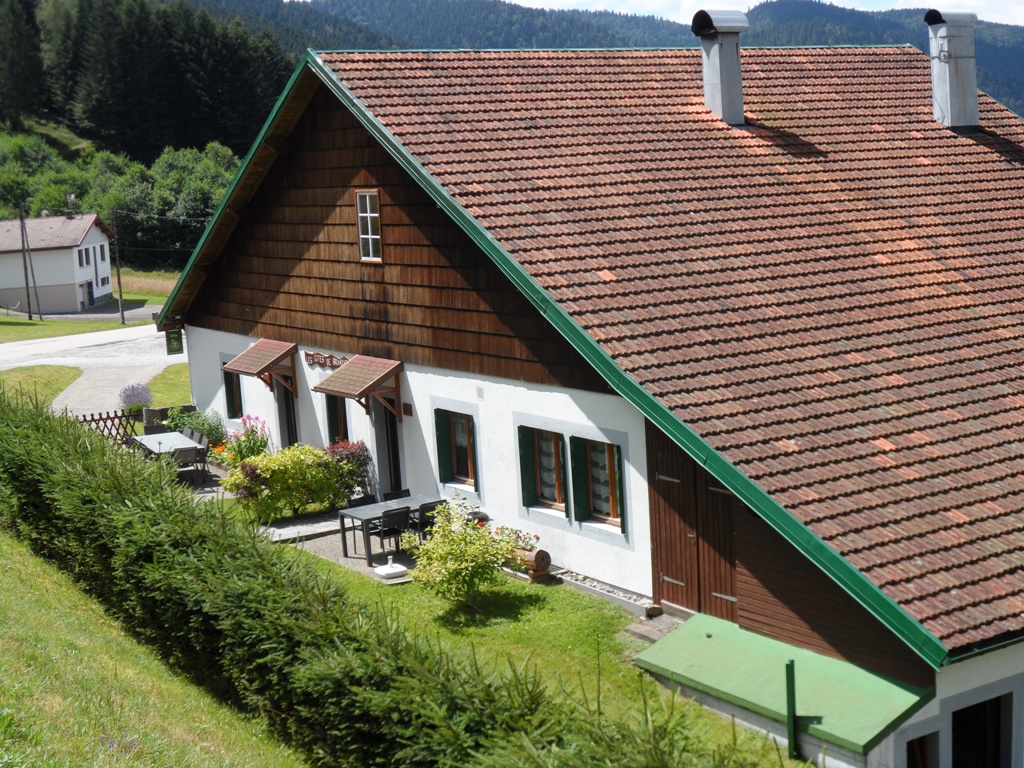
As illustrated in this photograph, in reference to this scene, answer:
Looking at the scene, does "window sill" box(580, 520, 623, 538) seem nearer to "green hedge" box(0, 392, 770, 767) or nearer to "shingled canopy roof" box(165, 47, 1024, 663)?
"shingled canopy roof" box(165, 47, 1024, 663)

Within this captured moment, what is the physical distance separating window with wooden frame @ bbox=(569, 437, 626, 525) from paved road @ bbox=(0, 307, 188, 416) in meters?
18.3

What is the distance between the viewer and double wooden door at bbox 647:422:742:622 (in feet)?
41.4

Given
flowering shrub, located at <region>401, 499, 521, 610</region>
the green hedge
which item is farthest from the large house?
the green hedge

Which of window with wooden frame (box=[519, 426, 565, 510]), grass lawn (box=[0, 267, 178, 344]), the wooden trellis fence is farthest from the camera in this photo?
grass lawn (box=[0, 267, 178, 344])

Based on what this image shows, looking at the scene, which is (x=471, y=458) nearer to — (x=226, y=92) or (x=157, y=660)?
(x=157, y=660)

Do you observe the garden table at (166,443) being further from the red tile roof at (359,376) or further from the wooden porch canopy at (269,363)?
the red tile roof at (359,376)

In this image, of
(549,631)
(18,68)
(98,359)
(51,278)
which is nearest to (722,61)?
(549,631)

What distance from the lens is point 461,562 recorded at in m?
13.8

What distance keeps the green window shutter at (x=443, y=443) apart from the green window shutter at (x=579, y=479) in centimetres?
289

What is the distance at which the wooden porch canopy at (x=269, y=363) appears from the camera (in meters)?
20.2

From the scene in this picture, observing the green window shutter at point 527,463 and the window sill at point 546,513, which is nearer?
the window sill at point 546,513

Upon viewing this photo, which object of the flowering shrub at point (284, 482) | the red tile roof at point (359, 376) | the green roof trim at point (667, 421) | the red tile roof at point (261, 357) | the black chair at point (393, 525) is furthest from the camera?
the red tile roof at point (261, 357)

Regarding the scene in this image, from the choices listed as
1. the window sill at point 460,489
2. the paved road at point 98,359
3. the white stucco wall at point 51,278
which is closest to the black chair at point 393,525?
the window sill at point 460,489

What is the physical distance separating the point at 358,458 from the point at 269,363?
264 centimetres
